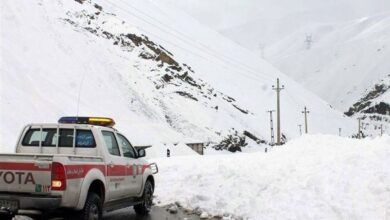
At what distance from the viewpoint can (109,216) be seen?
37.8 ft

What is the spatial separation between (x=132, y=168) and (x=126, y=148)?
0.45 metres

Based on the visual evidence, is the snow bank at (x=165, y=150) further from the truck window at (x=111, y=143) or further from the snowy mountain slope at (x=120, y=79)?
the truck window at (x=111, y=143)

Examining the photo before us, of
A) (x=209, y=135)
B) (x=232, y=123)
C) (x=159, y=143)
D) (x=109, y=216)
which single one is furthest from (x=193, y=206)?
(x=232, y=123)

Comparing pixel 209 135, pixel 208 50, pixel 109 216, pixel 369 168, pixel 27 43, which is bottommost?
pixel 109 216

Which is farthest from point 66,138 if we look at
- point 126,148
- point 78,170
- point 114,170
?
point 78,170

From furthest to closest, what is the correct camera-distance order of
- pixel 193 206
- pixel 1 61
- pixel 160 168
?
pixel 1 61 < pixel 160 168 < pixel 193 206

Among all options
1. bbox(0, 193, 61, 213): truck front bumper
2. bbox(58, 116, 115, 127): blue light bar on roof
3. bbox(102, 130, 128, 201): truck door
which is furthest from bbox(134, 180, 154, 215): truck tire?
bbox(0, 193, 61, 213): truck front bumper

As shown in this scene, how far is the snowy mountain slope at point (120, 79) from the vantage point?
48.0 meters

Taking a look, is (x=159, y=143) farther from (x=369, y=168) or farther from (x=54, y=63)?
(x=369, y=168)

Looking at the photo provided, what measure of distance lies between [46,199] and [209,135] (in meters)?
60.2

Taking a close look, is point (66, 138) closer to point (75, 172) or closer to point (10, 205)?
point (75, 172)

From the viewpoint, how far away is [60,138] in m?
10.0

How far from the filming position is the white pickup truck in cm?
805

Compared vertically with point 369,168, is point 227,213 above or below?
below
